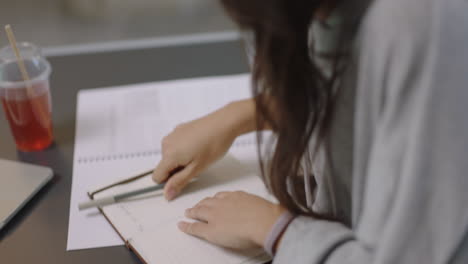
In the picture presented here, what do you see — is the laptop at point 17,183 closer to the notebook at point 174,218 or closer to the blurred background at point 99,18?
the notebook at point 174,218

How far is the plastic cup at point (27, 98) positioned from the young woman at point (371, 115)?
44cm

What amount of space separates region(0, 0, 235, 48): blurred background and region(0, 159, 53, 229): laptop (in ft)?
2.49

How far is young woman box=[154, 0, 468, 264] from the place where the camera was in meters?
0.44

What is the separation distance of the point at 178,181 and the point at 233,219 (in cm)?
13

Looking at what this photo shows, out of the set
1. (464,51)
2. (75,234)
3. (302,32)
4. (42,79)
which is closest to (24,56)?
(42,79)

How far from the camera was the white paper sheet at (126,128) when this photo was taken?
0.71 metres

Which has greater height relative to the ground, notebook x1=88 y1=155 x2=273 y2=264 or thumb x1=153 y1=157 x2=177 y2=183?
thumb x1=153 y1=157 x2=177 y2=183

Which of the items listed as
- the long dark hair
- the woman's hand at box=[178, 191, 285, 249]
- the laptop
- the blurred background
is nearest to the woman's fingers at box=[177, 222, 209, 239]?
the woman's hand at box=[178, 191, 285, 249]

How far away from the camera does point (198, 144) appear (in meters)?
0.75

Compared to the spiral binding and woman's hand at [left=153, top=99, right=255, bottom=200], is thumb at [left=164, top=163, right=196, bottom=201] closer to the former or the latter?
woman's hand at [left=153, top=99, right=255, bottom=200]

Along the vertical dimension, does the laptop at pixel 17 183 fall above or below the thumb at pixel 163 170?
below

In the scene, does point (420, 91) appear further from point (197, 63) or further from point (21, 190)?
point (197, 63)

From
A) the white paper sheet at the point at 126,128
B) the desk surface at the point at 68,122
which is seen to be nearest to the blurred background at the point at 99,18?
the desk surface at the point at 68,122

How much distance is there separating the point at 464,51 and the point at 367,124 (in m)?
0.11
